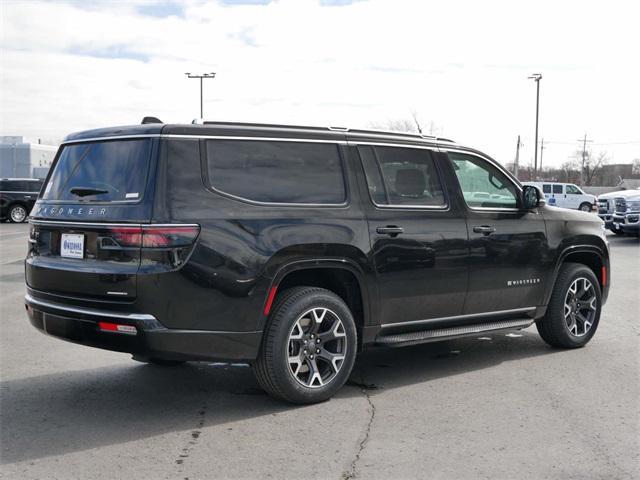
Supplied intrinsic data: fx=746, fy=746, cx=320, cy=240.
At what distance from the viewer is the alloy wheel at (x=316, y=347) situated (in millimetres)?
5242

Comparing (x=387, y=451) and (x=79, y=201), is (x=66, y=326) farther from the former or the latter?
(x=387, y=451)

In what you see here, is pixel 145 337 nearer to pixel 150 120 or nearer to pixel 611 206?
pixel 150 120

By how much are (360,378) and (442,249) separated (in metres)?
1.26

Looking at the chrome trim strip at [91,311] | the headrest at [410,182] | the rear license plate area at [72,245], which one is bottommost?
the chrome trim strip at [91,311]

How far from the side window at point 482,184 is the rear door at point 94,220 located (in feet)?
9.20

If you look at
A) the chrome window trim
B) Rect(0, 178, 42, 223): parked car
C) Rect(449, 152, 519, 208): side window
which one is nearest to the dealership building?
Rect(0, 178, 42, 223): parked car

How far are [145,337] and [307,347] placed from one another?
1.19 m

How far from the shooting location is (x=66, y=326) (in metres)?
4.95

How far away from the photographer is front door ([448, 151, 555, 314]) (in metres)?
6.32

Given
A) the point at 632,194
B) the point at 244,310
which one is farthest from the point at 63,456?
the point at 632,194

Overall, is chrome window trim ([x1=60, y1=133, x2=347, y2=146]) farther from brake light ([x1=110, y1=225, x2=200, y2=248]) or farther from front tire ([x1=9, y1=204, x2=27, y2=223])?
front tire ([x1=9, y1=204, x2=27, y2=223])

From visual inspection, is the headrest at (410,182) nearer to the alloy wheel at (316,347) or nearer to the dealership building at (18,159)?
the alloy wheel at (316,347)

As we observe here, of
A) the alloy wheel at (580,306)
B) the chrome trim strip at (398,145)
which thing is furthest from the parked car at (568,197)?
the chrome trim strip at (398,145)

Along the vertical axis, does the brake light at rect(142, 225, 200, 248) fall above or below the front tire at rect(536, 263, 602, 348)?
above
